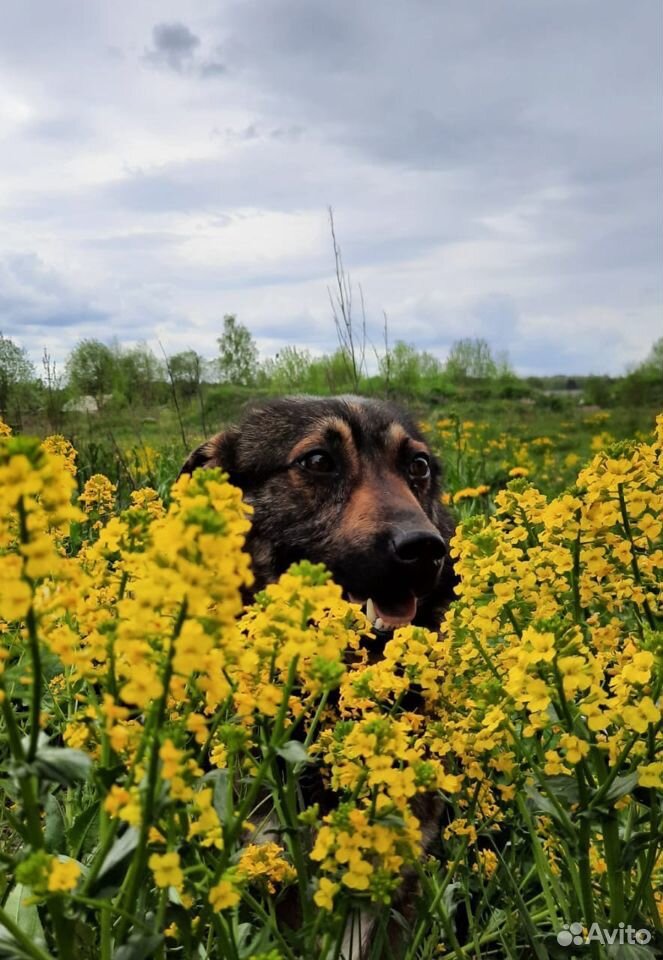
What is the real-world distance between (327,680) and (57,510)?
0.42 metres

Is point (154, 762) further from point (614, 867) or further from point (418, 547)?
point (418, 547)

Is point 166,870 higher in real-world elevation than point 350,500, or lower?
lower

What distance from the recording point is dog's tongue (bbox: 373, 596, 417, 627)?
122 inches

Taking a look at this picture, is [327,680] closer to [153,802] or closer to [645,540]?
[153,802]

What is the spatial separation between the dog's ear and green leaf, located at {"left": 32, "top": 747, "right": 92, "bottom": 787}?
3203mm

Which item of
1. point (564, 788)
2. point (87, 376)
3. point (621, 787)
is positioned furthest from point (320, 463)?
point (87, 376)

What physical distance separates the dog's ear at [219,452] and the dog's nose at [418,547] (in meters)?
1.44

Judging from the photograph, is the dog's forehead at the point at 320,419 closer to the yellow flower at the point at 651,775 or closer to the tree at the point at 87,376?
the yellow flower at the point at 651,775

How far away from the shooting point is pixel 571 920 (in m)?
1.63

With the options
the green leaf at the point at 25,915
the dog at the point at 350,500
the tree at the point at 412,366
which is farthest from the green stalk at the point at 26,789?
the tree at the point at 412,366

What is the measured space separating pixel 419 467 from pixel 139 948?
3.14 m

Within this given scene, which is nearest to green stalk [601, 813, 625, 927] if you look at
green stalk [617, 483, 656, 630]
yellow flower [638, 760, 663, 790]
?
yellow flower [638, 760, 663, 790]

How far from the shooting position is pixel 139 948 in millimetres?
954

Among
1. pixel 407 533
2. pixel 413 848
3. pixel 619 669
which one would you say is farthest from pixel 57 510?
pixel 407 533
